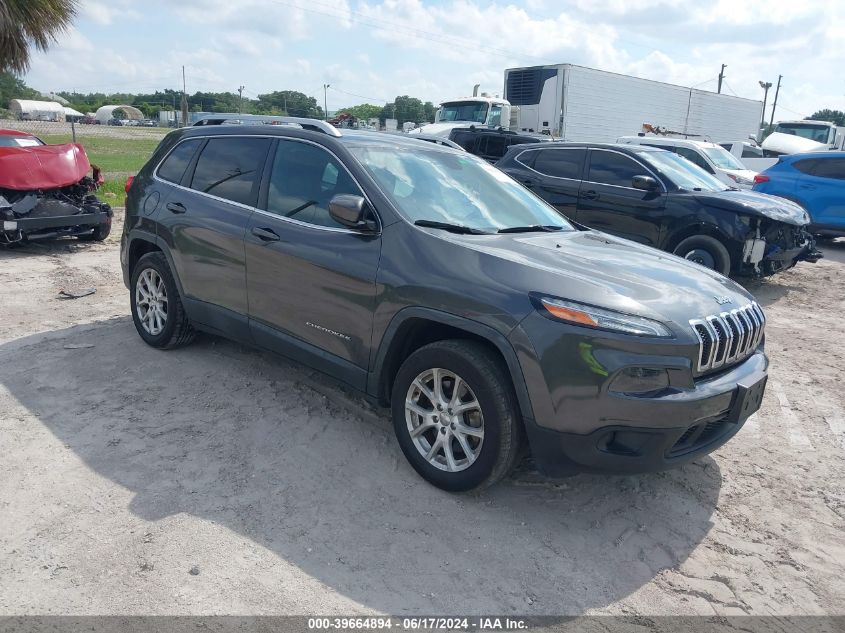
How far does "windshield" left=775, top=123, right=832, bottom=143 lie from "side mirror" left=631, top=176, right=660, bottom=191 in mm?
21848

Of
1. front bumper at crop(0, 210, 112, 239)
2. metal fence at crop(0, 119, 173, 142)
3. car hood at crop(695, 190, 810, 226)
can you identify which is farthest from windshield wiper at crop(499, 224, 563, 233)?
metal fence at crop(0, 119, 173, 142)

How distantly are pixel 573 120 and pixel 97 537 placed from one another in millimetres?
18989

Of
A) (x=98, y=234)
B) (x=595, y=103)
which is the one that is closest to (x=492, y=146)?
(x=595, y=103)

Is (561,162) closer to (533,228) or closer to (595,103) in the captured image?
(533,228)

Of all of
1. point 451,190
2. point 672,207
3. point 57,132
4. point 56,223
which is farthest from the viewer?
point 57,132

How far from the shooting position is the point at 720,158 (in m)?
14.5

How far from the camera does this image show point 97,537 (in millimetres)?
3086

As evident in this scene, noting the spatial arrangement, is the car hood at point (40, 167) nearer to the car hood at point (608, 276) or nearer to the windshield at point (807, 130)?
the car hood at point (608, 276)

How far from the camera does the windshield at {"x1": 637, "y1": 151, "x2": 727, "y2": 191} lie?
28.6 feet

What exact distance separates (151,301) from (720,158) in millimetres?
12834

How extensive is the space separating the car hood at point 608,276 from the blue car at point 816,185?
9.89m

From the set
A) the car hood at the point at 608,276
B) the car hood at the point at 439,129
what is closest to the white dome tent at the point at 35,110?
the car hood at the point at 439,129

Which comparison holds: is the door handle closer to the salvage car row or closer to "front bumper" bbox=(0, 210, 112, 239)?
the salvage car row

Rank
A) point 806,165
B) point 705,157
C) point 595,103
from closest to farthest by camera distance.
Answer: point 806,165 → point 705,157 → point 595,103
